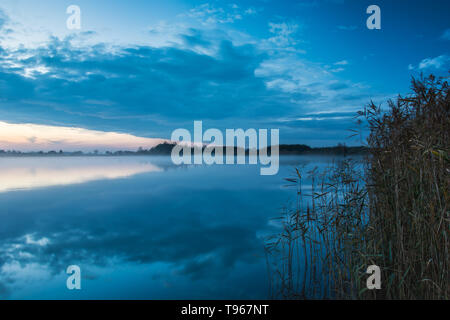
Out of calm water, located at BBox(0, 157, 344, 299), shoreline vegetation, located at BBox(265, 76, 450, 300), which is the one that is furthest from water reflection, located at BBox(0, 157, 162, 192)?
shoreline vegetation, located at BBox(265, 76, 450, 300)

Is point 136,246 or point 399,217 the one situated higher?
point 399,217

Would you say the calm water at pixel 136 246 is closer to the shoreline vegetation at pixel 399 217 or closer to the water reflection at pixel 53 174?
the shoreline vegetation at pixel 399 217

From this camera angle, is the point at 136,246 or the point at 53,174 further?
the point at 53,174

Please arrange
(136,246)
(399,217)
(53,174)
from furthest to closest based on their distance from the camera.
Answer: (53,174), (136,246), (399,217)

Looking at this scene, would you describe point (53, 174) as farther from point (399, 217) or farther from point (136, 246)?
point (399, 217)

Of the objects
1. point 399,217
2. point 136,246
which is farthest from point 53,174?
point 399,217

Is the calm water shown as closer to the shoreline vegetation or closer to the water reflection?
the shoreline vegetation

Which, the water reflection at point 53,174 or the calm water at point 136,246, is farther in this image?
the water reflection at point 53,174

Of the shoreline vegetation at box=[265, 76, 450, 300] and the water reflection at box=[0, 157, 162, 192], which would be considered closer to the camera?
the shoreline vegetation at box=[265, 76, 450, 300]

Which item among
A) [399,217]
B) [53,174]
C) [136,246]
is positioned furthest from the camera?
[53,174]

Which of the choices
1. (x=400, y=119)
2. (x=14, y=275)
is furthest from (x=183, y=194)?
(x=400, y=119)

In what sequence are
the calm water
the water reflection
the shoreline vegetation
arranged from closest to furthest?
the shoreline vegetation
the calm water
the water reflection

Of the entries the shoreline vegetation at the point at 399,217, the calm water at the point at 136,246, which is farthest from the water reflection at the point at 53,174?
the shoreline vegetation at the point at 399,217
